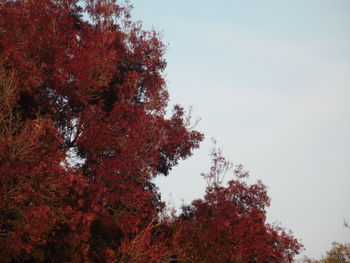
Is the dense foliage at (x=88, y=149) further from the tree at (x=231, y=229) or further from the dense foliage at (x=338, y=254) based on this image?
the dense foliage at (x=338, y=254)

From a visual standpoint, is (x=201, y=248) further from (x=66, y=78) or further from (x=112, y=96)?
(x=66, y=78)

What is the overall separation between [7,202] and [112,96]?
777 centimetres

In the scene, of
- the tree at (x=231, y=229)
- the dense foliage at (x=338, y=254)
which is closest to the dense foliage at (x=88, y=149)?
the tree at (x=231, y=229)

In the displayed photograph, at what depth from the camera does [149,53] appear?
19.2 meters

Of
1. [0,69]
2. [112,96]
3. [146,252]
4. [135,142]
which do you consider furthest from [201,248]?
[0,69]

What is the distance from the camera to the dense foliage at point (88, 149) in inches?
467

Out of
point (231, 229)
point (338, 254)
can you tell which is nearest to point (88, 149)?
Result: point (231, 229)

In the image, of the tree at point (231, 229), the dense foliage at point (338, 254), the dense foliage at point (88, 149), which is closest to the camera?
the dense foliage at point (88, 149)

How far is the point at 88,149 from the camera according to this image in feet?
49.7

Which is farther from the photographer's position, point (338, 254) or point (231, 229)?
point (338, 254)

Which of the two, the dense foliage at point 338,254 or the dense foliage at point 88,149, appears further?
the dense foliage at point 338,254

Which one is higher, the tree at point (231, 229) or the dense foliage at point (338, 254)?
the dense foliage at point (338, 254)

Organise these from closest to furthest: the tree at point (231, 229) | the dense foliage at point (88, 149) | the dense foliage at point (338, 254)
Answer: the dense foliage at point (88, 149)
the tree at point (231, 229)
the dense foliage at point (338, 254)

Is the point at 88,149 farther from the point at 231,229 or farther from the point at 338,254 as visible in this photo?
the point at 338,254
